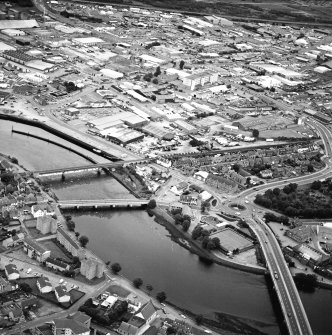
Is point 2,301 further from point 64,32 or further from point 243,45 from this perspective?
point 243,45

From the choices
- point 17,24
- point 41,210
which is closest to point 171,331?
point 41,210

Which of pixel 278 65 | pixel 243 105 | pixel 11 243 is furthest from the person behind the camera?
pixel 278 65

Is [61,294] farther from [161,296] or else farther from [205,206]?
[205,206]

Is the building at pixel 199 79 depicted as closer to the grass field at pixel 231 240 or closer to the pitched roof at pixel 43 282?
the grass field at pixel 231 240

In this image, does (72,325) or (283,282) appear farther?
(283,282)

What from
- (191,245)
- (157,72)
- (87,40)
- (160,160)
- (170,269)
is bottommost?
(170,269)

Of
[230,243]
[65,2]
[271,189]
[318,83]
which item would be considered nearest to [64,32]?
[65,2]

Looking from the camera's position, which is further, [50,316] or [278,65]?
[278,65]
